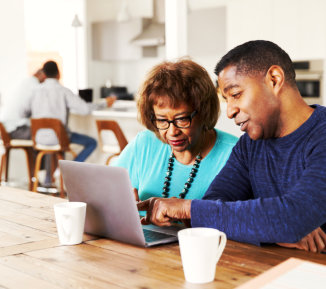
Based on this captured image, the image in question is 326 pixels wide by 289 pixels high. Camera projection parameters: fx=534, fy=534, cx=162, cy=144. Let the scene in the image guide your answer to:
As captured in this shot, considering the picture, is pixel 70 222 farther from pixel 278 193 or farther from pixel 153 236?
pixel 278 193

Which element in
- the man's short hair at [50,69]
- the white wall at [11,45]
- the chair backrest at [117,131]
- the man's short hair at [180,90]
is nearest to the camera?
the man's short hair at [180,90]

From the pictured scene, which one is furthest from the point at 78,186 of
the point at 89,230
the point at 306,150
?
the point at 306,150

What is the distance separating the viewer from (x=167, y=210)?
142 cm

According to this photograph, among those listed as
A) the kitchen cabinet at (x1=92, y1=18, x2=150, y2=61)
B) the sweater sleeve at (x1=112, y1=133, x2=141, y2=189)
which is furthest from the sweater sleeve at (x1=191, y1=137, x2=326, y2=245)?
the kitchen cabinet at (x1=92, y1=18, x2=150, y2=61)

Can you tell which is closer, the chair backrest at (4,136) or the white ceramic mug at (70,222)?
the white ceramic mug at (70,222)

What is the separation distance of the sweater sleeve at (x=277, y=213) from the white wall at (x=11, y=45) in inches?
208

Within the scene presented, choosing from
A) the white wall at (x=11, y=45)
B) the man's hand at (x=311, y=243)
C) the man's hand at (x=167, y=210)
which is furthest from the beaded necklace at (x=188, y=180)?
the white wall at (x=11, y=45)

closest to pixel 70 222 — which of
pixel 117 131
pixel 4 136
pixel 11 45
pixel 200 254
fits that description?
pixel 200 254

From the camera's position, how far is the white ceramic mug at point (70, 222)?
4.42 ft

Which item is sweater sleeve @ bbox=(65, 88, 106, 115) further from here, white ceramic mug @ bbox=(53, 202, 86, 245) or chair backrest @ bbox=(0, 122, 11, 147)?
white ceramic mug @ bbox=(53, 202, 86, 245)

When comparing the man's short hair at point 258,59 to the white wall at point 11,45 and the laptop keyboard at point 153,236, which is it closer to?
the laptop keyboard at point 153,236

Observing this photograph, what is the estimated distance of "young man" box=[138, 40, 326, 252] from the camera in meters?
1.28

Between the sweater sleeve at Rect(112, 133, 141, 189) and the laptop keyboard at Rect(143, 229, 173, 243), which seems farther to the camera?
the sweater sleeve at Rect(112, 133, 141, 189)

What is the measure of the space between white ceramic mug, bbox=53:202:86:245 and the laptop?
7 centimetres
